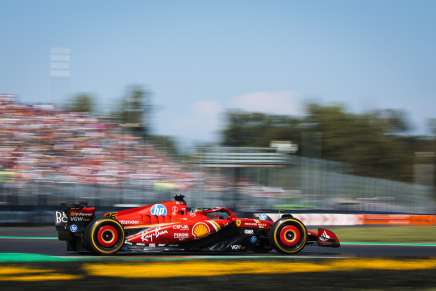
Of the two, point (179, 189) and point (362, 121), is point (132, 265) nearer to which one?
point (179, 189)

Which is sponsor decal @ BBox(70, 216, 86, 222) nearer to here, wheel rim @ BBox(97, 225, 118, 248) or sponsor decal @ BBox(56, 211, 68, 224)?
sponsor decal @ BBox(56, 211, 68, 224)

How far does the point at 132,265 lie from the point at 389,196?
61.2 feet

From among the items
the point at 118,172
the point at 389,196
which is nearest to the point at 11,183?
the point at 118,172

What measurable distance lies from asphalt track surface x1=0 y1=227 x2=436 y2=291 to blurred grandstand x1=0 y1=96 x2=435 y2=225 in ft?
24.4

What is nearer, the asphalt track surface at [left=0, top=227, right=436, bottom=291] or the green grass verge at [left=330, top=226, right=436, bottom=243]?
the asphalt track surface at [left=0, top=227, right=436, bottom=291]

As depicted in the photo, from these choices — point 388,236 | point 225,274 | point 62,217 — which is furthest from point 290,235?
point 388,236

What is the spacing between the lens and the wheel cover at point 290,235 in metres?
11.2

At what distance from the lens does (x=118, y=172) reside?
813 inches

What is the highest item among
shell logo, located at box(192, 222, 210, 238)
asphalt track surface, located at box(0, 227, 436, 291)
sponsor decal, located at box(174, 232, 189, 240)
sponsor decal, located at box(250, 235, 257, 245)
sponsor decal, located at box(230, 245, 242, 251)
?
shell logo, located at box(192, 222, 210, 238)

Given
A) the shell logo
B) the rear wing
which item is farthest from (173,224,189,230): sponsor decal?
the rear wing

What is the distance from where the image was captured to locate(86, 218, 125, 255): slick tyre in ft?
34.0

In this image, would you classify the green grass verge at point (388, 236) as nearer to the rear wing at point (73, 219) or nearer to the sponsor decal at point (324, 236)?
the sponsor decal at point (324, 236)

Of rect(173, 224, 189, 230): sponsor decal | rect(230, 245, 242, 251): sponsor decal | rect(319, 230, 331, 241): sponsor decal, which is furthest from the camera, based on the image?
rect(319, 230, 331, 241): sponsor decal

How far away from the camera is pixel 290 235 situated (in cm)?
1123
